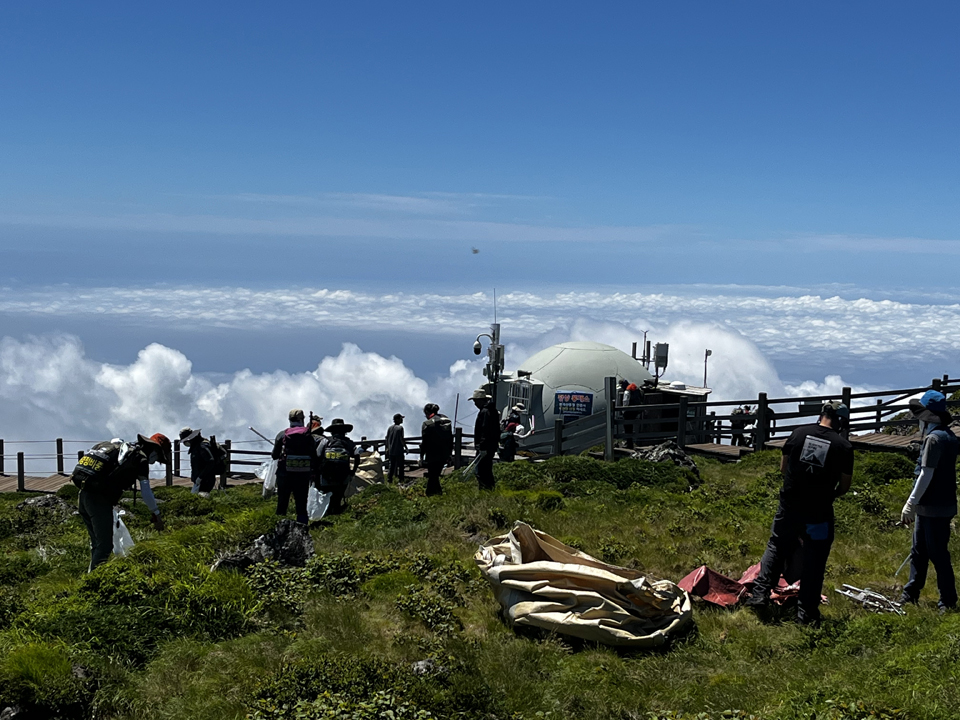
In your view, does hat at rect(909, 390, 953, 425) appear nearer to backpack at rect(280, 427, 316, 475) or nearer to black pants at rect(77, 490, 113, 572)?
backpack at rect(280, 427, 316, 475)

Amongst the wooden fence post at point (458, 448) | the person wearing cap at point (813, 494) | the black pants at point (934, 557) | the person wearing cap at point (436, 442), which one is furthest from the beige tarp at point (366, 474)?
the black pants at point (934, 557)

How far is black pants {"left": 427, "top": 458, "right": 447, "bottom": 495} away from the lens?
15.3 m

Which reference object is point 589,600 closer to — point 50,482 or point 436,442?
point 436,442

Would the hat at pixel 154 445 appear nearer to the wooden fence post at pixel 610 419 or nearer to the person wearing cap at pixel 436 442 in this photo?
the person wearing cap at pixel 436 442

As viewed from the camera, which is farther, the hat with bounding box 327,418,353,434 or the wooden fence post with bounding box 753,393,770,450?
the wooden fence post with bounding box 753,393,770,450

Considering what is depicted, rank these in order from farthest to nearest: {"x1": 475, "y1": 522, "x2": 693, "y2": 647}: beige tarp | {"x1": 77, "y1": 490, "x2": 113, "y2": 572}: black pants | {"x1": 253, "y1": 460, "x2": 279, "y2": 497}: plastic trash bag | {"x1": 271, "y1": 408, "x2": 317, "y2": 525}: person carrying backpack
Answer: {"x1": 253, "y1": 460, "x2": 279, "y2": 497}: plastic trash bag < {"x1": 271, "y1": 408, "x2": 317, "y2": 525}: person carrying backpack < {"x1": 77, "y1": 490, "x2": 113, "y2": 572}: black pants < {"x1": 475, "y1": 522, "x2": 693, "y2": 647}: beige tarp

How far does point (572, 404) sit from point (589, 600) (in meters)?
23.3

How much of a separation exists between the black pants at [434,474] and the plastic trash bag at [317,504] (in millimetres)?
1791

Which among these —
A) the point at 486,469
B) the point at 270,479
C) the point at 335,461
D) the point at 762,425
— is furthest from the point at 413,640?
the point at 762,425

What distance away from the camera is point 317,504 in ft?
48.0

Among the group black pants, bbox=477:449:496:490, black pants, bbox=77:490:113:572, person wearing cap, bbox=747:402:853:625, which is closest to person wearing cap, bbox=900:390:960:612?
person wearing cap, bbox=747:402:853:625

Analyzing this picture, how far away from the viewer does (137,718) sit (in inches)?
251

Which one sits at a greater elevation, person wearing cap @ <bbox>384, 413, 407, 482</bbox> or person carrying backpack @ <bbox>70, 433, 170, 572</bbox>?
person carrying backpack @ <bbox>70, 433, 170, 572</bbox>

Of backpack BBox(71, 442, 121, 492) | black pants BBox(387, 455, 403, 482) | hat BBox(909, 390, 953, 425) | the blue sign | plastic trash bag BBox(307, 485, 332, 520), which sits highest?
hat BBox(909, 390, 953, 425)
